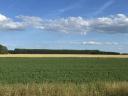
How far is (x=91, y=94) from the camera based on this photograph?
1404 centimetres

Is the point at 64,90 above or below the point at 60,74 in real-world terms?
above

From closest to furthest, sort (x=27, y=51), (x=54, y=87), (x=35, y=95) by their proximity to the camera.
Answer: (x=35, y=95), (x=54, y=87), (x=27, y=51)

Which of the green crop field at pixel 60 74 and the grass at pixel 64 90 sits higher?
the grass at pixel 64 90

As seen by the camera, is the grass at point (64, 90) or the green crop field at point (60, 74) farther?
the green crop field at point (60, 74)

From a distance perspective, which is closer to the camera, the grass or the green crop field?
the grass

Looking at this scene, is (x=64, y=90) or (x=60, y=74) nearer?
(x=64, y=90)

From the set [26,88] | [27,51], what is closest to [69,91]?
[26,88]

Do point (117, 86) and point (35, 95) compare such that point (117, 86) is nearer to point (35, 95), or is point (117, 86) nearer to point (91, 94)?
point (91, 94)

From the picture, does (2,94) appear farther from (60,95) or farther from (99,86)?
(99,86)

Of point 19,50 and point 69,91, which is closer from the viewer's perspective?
point 69,91

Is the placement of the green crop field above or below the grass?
below

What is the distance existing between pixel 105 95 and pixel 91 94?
54cm

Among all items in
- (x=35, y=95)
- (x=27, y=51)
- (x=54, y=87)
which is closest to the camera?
(x=35, y=95)

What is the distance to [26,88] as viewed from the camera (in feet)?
47.2
